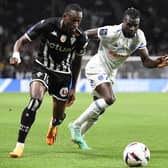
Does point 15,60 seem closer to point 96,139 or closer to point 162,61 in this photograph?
point 162,61

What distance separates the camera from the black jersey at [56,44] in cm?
906

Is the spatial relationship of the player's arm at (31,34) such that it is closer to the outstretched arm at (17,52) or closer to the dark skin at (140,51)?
the outstretched arm at (17,52)

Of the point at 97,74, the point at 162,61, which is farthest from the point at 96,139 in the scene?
the point at 162,61

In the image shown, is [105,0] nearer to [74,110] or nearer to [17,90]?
[17,90]

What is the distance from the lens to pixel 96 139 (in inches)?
448

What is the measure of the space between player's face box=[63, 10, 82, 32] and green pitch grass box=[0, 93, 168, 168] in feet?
6.15

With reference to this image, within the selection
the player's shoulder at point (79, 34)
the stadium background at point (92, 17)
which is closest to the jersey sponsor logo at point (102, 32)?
the player's shoulder at point (79, 34)

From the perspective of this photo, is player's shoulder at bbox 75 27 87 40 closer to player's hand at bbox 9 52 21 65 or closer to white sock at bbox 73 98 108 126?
white sock at bbox 73 98 108 126

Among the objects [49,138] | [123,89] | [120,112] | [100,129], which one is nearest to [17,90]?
[123,89]

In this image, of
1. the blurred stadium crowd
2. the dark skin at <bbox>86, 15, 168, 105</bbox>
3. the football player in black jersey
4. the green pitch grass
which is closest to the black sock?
the football player in black jersey

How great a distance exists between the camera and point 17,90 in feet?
98.5

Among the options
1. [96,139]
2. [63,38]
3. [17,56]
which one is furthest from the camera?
[96,139]

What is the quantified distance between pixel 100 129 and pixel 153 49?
79.8ft

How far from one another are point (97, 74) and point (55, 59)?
91 centimetres
